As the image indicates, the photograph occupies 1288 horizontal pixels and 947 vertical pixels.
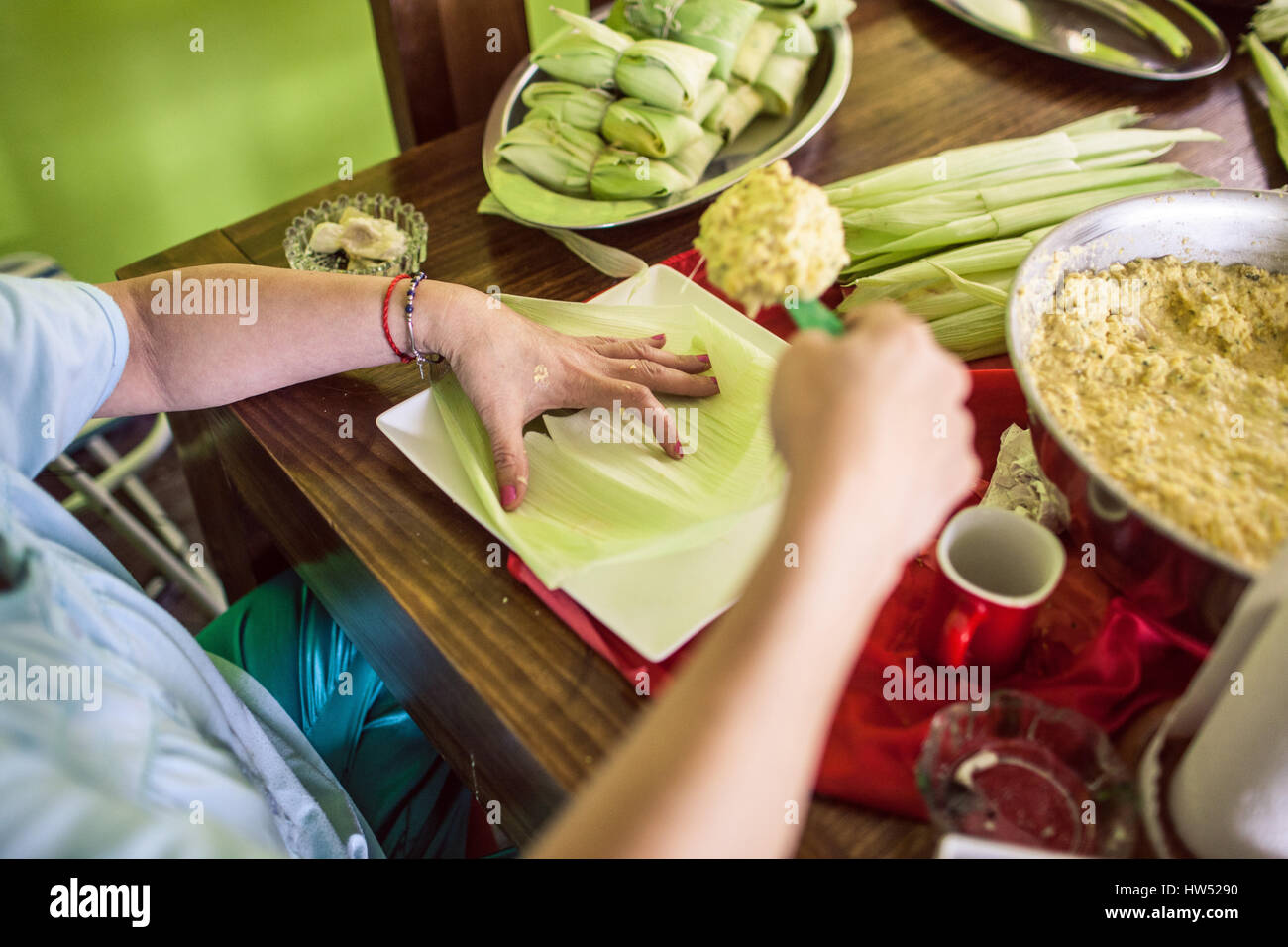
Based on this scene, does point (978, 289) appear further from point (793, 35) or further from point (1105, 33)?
point (1105, 33)

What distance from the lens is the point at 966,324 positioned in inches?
43.9

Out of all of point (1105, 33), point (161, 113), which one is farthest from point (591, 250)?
point (161, 113)

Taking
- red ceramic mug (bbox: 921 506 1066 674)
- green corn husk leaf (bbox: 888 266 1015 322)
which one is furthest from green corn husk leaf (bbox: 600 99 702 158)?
red ceramic mug (bbox: 921 506 1066 674)

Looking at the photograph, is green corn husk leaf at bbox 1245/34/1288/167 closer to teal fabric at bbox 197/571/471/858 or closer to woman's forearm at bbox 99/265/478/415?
woman's forearm at bbox 99/265/478/415

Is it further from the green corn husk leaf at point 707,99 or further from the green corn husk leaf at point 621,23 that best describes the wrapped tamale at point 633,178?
Answer: the green corn husk leaf at point 621,23

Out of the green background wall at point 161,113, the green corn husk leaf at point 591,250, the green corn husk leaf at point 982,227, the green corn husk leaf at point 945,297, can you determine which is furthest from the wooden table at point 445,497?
the green background wall at point 161,113

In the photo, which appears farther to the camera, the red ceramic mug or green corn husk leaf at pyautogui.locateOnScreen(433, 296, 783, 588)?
green corn husk leaf at pyautogui.locateOnScreen(433, 296, 783, 588)

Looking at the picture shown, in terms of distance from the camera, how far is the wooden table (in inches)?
32.1

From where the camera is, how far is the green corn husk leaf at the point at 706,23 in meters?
1.43

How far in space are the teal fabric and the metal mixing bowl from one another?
82cm

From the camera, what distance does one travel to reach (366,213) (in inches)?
53.8

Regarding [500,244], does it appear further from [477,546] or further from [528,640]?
[528,640]

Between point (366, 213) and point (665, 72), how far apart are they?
20.2 inches
